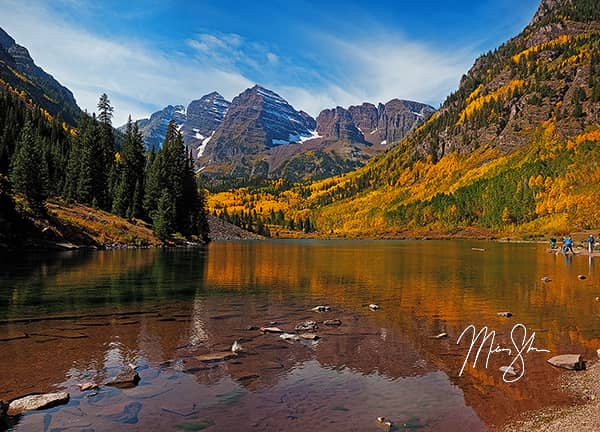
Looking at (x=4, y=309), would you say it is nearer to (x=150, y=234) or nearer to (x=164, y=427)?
(x=164, y=427)

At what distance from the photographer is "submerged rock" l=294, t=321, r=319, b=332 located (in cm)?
2519

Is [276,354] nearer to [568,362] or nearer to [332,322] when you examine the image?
[332,322]

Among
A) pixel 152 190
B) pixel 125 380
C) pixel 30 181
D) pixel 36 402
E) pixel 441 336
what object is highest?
pixel 152 190

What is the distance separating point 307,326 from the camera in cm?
2562

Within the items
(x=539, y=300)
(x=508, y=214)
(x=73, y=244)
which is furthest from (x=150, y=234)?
(x=508, y=214)

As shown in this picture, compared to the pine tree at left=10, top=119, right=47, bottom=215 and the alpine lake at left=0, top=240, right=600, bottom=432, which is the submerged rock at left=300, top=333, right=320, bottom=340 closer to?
the alpine lake at left=0, top=240, right=600, bottom=432

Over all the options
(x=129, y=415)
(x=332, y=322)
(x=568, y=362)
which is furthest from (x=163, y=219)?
(x=568, y=362)

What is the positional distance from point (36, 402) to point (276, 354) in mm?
9773

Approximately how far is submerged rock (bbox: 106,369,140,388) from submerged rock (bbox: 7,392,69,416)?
1824 mm

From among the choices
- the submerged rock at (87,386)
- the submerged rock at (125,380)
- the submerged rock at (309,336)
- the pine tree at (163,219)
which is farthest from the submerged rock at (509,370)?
the pine tree at (163,219)
